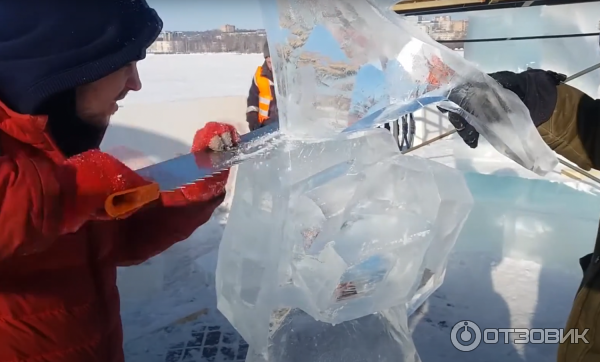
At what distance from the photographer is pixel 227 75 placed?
3566 mm

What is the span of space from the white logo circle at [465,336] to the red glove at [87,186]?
162cm

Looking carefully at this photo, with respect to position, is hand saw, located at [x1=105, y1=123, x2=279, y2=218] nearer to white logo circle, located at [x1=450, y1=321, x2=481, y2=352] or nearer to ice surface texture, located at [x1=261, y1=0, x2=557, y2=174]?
ice surface texture, located at [x1=261, y1=0, x2=557, y2=174]

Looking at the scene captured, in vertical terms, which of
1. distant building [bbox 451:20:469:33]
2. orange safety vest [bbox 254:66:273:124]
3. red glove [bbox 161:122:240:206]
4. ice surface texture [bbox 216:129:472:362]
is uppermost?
red glove [bbox 161:122:240:206]

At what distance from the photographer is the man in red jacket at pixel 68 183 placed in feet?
1.86

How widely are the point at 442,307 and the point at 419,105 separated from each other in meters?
1.51

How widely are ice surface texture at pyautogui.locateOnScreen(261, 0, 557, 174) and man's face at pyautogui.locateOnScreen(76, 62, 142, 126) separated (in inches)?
9.4

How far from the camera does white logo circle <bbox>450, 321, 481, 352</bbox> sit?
1.88 m

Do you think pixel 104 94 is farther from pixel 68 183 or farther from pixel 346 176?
pixel 346 176

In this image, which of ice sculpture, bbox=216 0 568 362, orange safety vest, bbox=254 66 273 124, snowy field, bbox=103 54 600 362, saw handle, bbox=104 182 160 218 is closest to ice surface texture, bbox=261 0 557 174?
ice sculpture, bbox=216 0 568 362

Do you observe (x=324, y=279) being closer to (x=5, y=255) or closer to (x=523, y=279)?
(x=5, y=255)

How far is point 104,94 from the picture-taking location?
0.77 metres

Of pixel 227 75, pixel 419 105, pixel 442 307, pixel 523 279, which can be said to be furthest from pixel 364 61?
pixel 227 75

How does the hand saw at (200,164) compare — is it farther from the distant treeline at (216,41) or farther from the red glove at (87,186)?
the distant treeline at (216,41)

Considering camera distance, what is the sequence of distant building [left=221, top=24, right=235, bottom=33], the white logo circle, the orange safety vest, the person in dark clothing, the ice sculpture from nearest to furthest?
the ice sculpture < the person in dark clothing < distant building [left=221, top=24, right=235, bottom=33] < the white logo circle < the orange safety vest
